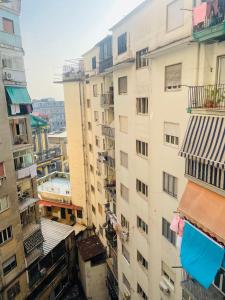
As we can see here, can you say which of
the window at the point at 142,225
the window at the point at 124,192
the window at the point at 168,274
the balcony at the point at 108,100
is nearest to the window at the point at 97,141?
the balcony at the point at 108,100

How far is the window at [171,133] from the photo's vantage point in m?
13.2

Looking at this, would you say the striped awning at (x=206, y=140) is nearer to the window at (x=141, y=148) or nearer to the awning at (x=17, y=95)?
the window at (x=141, y=148)

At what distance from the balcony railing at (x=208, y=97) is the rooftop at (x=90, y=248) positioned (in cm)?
2349

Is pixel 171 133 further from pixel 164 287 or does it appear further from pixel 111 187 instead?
pixel 111 187

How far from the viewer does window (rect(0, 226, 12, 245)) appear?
19.8 metres

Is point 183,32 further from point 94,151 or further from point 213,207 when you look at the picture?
point 94,151

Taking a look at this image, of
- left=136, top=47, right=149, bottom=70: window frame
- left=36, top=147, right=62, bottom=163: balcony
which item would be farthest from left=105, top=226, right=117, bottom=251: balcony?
left=36, top=147, right=62, bottom=163: balcony

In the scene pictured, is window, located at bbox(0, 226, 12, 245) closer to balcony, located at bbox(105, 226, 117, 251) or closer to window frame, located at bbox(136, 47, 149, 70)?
balcony, located at bbox(105, 226, 117, 251)

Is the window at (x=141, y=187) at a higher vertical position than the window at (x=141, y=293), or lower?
higher

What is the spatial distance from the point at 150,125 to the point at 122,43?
7.51 metres

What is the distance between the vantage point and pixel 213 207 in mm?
10016

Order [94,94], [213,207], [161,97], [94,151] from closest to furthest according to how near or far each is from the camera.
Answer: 1. [213,207]
2. [161,97]
3. [94,94]
4. [94,151]

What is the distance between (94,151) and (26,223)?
43.8 ft

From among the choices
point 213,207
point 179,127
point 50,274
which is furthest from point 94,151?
point 213,207
